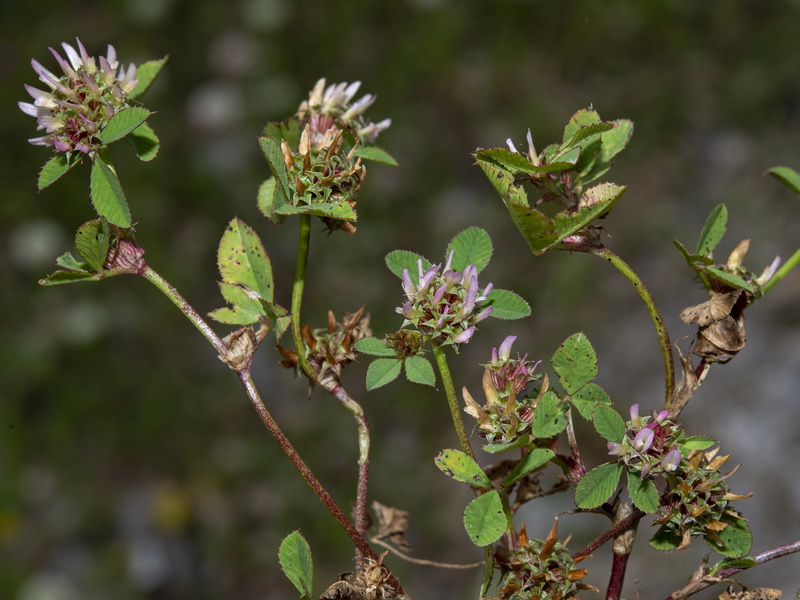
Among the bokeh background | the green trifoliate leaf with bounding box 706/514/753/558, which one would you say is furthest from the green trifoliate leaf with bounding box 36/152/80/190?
the bokeh background

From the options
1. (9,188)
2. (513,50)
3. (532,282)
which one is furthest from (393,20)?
(9,188)

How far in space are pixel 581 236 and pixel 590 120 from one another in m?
0.12

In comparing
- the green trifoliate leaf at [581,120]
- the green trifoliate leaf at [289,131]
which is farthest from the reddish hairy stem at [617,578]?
the green trifoliate leaf at [289,131]

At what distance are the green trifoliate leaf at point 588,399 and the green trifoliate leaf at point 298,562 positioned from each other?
0.24m

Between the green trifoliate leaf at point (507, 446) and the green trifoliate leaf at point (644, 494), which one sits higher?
the green trifoliate leaf at point (507, 446)

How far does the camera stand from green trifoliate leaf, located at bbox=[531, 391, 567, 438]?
55 centimetres

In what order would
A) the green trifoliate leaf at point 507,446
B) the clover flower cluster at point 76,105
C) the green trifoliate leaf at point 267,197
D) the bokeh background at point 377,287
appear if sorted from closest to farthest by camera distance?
the green trifoliate leaf at point 507,446, the clover flower cluster at point 76,105, the green trifoliate leaf at point 267,197, the bokeh background at point 377,287

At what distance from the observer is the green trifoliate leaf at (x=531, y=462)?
550 millimetres

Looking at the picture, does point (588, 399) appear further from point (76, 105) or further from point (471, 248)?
point (76, 105)

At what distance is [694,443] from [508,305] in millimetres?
183

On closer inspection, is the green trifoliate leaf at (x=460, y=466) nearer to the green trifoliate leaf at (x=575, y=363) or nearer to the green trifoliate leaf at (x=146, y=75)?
the green trifoliate leaf at (x=575, y=363)

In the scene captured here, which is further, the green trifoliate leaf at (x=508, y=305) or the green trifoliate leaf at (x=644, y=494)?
the green trifoliate leaf at (x=508, y=305)

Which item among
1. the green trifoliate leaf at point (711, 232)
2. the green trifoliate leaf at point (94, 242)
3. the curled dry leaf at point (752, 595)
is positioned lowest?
the curled dry leaf at point (752, 595)

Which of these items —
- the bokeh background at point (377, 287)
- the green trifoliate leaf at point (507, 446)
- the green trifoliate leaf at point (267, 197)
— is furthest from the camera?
the bokeh background at point (377, 287)
